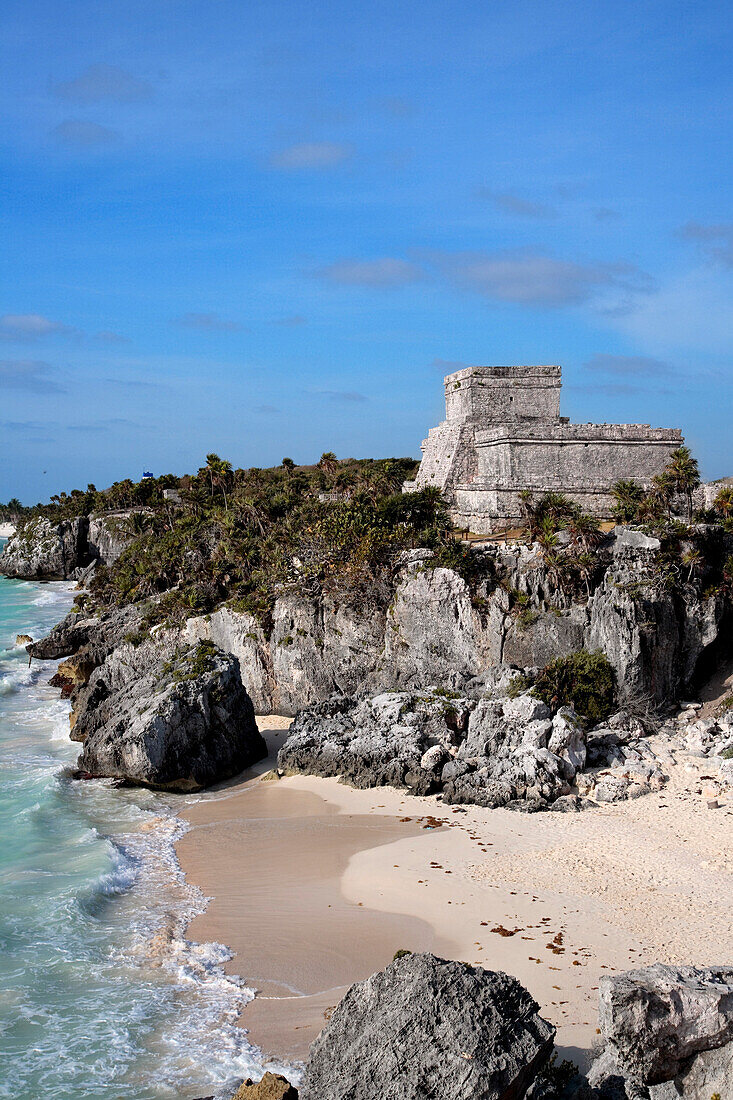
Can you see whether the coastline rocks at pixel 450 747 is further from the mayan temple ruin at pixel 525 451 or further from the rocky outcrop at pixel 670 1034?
the rocky outcrop at pixel 670 1034

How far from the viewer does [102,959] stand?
40.7ft

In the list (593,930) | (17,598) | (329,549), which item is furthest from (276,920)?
(17,598)

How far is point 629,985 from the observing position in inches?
301

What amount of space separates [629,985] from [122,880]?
10150 millimetres

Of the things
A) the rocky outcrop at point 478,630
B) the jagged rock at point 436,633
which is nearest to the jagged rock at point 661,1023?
the rocky outcrop at point 478,630

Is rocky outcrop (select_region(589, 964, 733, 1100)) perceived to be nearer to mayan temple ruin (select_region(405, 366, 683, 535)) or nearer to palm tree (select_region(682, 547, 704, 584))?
palm tree (select_region(682, 547, 704, 584))

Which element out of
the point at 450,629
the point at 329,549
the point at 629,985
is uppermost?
the point at 329,549

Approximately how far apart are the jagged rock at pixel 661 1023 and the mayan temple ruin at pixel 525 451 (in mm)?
19503

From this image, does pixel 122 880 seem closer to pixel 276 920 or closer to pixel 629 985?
pixel 276 920

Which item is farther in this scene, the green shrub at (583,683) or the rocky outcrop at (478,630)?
Result: the rocky outcrop at (478,630)

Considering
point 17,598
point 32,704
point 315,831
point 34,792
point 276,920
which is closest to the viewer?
point 276,920

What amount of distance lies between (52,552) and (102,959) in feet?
189

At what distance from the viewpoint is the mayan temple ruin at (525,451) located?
26.7m

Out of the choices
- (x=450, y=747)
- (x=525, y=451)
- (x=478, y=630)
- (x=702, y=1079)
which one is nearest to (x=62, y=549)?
(x=525, y=451)
